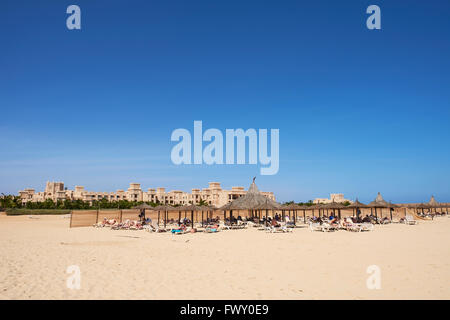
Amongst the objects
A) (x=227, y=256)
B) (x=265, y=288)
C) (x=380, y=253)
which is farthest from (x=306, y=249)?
(x=265, y=288)

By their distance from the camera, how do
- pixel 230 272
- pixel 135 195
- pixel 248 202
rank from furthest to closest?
pixel 135 195 < pixel 248 202 < pixel 230 272

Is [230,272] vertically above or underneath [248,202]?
underneath

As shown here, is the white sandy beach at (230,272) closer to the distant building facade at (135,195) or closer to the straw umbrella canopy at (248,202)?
the straw umbrella canopy at (248,202)

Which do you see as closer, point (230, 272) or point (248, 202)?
point (230, 272)

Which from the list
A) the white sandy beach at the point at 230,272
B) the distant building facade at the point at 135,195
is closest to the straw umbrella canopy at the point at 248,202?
the white sandy beach at the point at 230,272

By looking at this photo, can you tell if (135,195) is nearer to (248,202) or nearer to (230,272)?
(248,202)

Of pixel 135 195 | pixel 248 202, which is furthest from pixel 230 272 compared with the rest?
pixel 135 195

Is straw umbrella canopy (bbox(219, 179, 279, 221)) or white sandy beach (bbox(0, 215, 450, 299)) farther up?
straw umbrella canopy (bbox(219, 179, 279, 221))

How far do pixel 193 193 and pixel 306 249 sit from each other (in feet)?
379

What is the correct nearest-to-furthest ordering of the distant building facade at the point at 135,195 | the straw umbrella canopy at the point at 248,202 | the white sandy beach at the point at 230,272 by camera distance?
the white sandy beach at the point at 230,272 → the straw umbrella canopy at the point at 248,202 → the distant building facade at the point at 135,195

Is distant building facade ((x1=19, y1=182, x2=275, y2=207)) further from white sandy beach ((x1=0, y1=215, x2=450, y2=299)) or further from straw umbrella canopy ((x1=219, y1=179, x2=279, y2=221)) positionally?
white sandy beach ((x1=0, y1=215, x2=450, y2=299))

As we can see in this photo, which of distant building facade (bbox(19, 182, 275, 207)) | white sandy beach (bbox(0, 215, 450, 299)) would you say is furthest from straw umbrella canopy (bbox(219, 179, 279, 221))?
distant building facade (bbox(19, 182, 275, 207))
